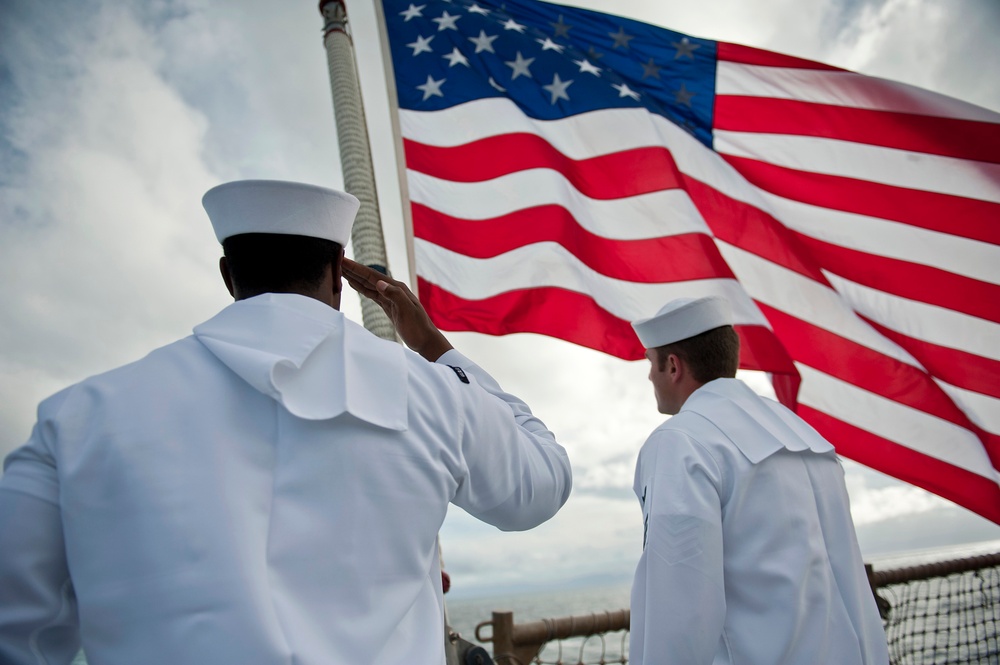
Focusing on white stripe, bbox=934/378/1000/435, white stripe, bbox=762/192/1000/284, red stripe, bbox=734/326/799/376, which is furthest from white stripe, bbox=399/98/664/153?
white stripe, bbox=934/378/1000/435

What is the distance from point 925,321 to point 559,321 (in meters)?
2.17

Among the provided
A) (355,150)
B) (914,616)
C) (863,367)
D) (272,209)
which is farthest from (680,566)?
(914,616)

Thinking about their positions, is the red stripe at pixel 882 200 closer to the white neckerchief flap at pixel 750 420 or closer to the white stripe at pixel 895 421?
the white stripe at pixel 895 421

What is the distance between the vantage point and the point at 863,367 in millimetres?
4309

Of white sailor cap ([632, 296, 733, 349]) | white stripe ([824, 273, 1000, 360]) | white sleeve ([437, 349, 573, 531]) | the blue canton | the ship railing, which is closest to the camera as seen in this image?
white sleeve ([437, 349, 573, 531])

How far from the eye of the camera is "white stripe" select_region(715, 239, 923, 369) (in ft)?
14.3

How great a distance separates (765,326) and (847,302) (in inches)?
25.9

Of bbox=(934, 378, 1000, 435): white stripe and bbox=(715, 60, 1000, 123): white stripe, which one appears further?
bbox=(715, 60, 1000, 123): white stripe

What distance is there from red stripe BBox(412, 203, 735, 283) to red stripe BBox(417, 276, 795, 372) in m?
0.28

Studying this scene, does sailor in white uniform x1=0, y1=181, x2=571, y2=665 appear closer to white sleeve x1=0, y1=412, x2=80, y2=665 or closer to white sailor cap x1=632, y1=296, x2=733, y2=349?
white sleeve x1=0, y1=412, x2=80, y2=665

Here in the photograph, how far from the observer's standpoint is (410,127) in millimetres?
4227

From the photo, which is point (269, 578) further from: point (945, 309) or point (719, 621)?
point (945, 309)

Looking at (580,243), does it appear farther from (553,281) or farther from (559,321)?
(559,321)

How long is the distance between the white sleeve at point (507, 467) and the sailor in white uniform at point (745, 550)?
2.54ft
